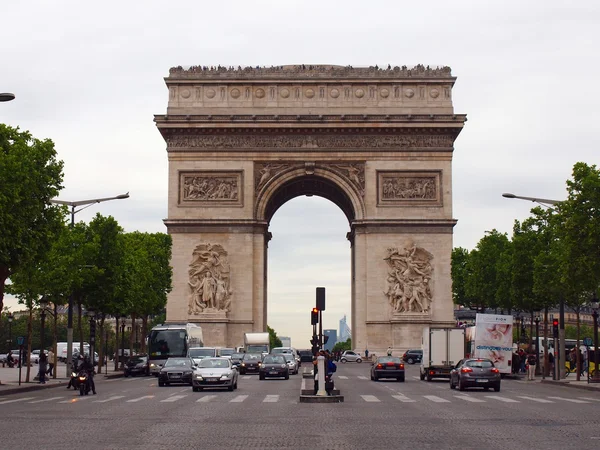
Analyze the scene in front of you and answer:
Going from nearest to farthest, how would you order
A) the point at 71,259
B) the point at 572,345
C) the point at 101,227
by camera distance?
the point at 71,259, the point at 101,227, the point at 572,345

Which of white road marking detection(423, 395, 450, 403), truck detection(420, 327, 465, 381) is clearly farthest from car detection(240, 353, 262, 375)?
white road marking detection(423, 395, 450, 403)

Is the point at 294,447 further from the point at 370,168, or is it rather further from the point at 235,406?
the point at 370,168

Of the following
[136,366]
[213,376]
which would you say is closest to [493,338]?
[136,366]

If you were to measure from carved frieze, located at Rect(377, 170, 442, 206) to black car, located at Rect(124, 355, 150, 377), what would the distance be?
2052 cm

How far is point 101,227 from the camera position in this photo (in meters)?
71.1

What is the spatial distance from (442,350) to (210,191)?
2807cm

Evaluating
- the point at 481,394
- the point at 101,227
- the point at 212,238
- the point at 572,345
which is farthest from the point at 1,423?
the point at 572,345

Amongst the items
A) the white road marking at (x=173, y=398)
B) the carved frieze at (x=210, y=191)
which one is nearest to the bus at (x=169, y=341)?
the carved frieze at (x=210, y=191)

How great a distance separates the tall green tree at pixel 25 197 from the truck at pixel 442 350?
2105 cm

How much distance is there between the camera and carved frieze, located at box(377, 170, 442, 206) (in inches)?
3260

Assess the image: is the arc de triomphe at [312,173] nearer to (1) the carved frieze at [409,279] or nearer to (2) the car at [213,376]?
(1) the carved frieze at [409,279]

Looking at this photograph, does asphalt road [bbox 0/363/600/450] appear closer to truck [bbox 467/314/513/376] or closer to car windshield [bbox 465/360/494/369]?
car windshield [bbox 465/360/494/369]

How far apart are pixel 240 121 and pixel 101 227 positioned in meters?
15.7

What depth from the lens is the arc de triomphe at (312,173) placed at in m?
81.9
